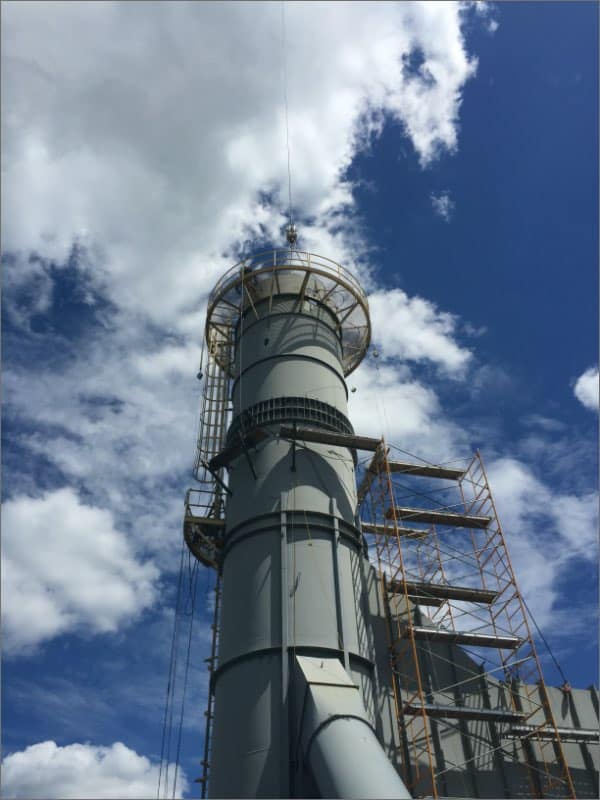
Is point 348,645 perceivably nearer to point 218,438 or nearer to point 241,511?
point 241,511

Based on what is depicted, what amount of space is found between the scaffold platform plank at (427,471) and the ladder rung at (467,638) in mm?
5510

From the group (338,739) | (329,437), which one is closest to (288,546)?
(329,437)

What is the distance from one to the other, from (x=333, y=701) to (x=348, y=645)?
276 cm

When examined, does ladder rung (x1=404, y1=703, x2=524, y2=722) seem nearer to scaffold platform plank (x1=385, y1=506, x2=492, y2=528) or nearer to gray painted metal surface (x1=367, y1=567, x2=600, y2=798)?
gray painted metal surface (x1=367, y1=567, x2=600, y2=798)

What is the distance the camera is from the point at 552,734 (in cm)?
1862

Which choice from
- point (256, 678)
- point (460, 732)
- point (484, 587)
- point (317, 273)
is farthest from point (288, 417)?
point (460, 732)

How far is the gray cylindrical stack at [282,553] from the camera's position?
47.6 feet

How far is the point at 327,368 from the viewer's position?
21.5 meters

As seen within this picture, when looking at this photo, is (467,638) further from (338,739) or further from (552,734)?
(338,739)

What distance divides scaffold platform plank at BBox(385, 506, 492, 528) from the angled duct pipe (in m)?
8.01

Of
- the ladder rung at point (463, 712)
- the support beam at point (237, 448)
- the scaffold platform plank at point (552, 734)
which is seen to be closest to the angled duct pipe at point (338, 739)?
the ladder rung at point (463, 712)

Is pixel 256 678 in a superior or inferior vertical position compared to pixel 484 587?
inferior

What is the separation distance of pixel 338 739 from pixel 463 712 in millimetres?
7449

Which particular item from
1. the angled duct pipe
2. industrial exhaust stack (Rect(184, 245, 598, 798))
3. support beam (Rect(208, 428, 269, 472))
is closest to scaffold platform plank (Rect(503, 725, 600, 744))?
industrial exhaust stack (Rect(184, 245, 598, 798))
